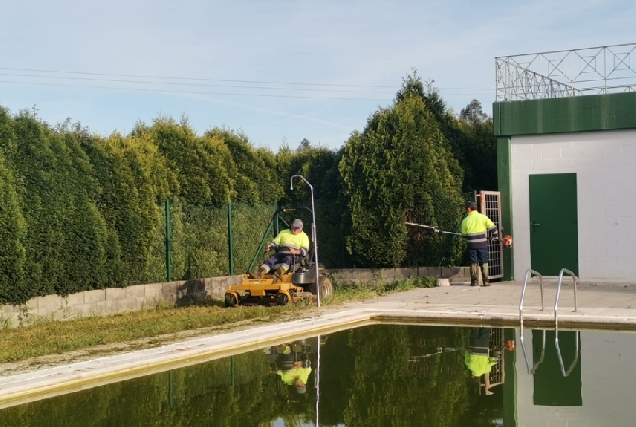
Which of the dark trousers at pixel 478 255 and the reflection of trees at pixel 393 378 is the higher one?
the dark trousers at pixel 478 255

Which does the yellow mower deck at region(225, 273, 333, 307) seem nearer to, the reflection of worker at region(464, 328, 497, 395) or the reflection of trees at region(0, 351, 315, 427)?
the reflection of worker at region(464, 328, 497, 395)

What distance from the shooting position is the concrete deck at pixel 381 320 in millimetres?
8797

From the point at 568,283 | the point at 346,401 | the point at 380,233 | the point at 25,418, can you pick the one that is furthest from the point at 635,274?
the point at 25,418

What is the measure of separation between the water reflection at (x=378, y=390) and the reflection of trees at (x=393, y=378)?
0.01 metres

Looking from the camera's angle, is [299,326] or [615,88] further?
[615,88]

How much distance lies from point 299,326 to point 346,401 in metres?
4.36

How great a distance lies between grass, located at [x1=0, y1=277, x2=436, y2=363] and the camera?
10867 millimetres

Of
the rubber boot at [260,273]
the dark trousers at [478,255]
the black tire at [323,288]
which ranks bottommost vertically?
the black tire at [323,288]

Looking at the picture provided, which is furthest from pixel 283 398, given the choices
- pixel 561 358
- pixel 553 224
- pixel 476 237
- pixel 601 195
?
pixel 601 195

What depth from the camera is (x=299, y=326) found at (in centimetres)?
1241

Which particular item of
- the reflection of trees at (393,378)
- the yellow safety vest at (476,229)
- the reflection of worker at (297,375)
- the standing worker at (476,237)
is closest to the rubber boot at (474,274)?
the standing worker at (476,237)

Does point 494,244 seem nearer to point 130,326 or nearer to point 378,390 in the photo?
point 130,326

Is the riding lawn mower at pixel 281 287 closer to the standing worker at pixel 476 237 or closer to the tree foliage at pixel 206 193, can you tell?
the tree foliage at pixel 206 193

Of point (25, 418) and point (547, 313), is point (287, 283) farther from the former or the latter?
point (25, 418)
